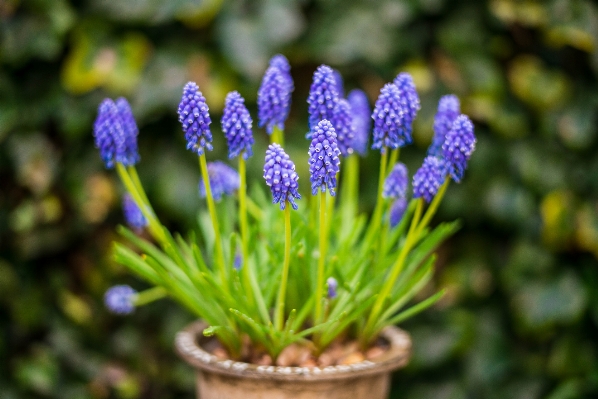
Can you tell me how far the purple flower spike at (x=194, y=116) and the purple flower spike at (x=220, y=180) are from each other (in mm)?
187

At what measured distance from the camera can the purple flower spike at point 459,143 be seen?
745mm

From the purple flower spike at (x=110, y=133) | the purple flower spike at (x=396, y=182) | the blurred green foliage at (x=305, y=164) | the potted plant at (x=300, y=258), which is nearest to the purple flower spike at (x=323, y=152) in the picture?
the potted plant at (x=300, y=258)

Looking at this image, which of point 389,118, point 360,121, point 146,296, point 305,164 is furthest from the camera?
point 305,164

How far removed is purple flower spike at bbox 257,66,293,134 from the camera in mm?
824

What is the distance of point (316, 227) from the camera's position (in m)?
0.93

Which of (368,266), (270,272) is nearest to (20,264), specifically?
(270,272)

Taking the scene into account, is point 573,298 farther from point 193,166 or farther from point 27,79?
point 27,79

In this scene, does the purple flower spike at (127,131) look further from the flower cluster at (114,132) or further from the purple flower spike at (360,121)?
the purple flower spike at (360,121)

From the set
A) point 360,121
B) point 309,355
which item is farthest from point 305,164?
point 309,355

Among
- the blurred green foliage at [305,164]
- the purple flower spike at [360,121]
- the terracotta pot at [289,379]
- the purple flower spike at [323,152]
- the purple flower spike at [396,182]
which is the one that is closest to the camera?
the purple flower spike at [323,152]

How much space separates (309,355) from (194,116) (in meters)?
0.39

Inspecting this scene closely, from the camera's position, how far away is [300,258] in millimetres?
844

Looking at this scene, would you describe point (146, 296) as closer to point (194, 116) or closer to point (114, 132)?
point (114, 132)

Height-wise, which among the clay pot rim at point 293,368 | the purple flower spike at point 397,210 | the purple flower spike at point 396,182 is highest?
the purple flower spike at point 396,182
